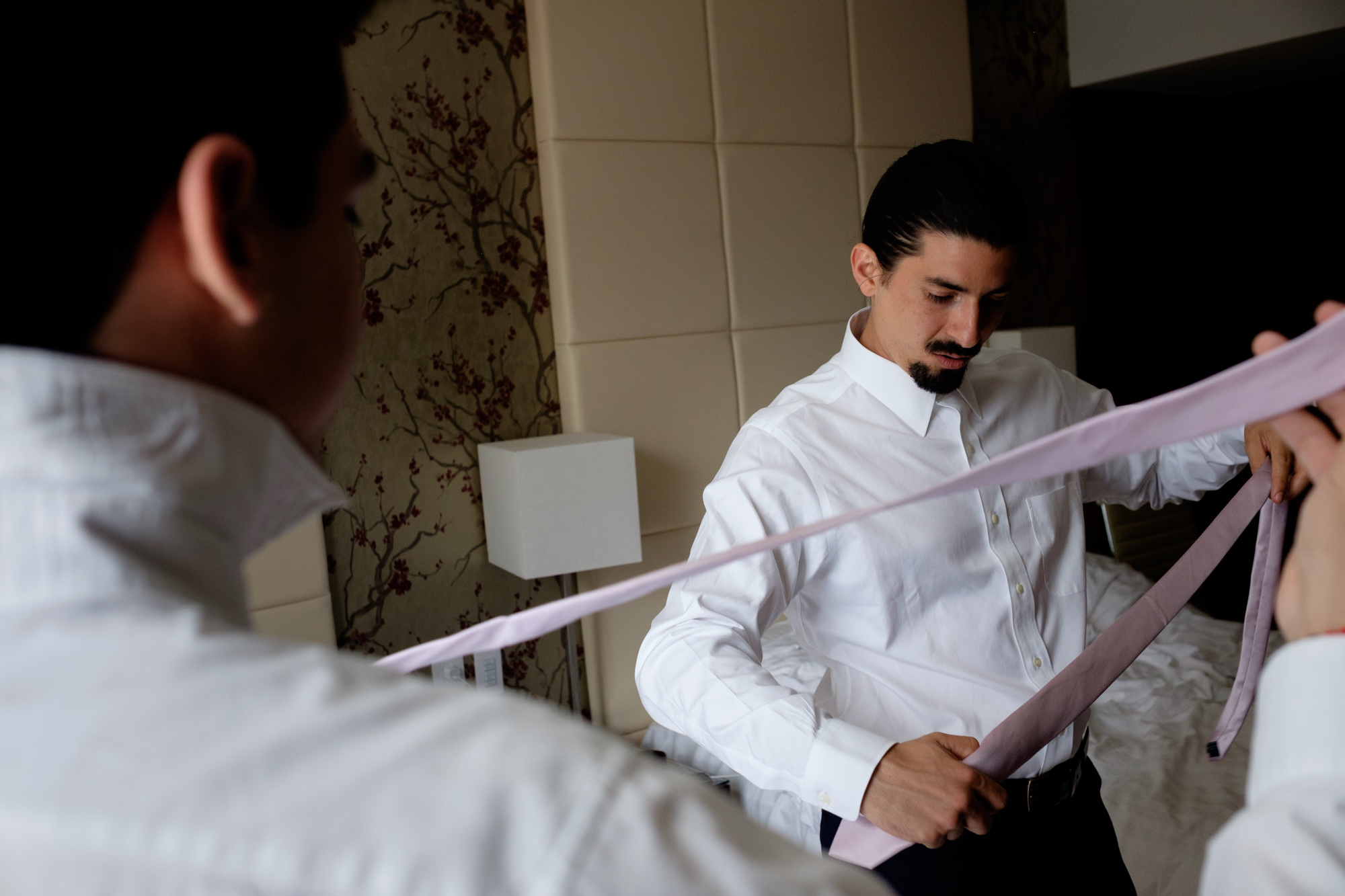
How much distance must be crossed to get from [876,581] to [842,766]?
312mm

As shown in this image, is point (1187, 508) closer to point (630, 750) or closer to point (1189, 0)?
point (1189, 0)

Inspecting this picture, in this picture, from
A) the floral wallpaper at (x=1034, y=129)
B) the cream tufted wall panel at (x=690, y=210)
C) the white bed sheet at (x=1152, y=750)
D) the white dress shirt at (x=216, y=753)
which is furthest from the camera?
the floral wallpaper at (x=1034, y=129)

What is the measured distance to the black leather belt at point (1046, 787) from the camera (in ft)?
4.21

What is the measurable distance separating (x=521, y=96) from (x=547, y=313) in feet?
2.02

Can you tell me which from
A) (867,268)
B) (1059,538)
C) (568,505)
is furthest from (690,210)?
(1059,538)

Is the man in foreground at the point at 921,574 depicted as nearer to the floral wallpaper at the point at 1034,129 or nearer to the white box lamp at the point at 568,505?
the white box lamp at the point at 568,505

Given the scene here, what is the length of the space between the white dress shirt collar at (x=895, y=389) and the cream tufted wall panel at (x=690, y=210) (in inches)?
53.8

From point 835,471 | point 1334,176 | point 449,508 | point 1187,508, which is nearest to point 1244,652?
point 835,471

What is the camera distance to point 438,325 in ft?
8.76

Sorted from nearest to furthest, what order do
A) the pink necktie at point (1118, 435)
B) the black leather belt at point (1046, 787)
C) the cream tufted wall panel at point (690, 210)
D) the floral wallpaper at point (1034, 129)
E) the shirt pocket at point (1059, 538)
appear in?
1. the pink necktie at point (1118, 435)
2. the black leather belt at point (1046, 787)
3. the shirt pocket at point (1059, 538)
4. the cream tufted wall panel at point (690, 210)
5. the floral wallpaper at point (1034, 129)

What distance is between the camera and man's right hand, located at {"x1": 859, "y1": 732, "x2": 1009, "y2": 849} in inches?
39.4

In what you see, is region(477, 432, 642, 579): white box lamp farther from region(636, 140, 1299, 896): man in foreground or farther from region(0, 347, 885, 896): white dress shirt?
region(0, 347, 885, 896): white dress shirt

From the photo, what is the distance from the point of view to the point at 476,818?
0.29 metres

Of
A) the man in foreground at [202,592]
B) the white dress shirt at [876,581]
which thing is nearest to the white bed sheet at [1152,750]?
the white dress shirt at [876,581]
